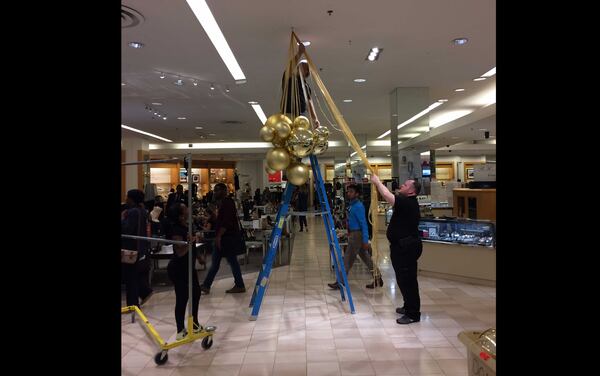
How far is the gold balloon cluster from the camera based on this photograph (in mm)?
4277

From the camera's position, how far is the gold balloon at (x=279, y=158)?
170 inches

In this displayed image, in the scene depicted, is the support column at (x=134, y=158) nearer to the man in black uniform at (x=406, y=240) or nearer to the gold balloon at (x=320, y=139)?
the gold balloon at (x=320, y=139)

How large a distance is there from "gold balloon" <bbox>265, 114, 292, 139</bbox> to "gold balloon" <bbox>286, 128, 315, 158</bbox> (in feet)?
0.22

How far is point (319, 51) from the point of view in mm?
5793

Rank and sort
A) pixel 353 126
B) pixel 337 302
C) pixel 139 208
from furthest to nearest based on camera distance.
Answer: pixel 353 126, pixel 337 302, pixel 139 208

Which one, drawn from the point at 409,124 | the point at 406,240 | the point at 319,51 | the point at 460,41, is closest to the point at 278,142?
the point at 406,240

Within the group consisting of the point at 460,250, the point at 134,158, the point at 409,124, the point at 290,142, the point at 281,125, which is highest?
the point at 409,124

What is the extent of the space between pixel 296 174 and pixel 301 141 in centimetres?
39

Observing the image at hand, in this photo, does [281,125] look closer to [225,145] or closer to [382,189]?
[382,189]
